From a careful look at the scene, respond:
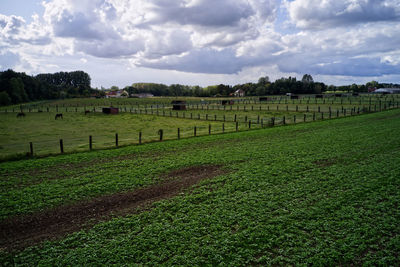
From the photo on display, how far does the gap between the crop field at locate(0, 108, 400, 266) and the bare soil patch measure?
35 mm

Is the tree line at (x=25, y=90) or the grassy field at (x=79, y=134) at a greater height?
the tree line at (x=25, y=90)

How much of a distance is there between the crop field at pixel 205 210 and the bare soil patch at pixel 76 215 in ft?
0.11

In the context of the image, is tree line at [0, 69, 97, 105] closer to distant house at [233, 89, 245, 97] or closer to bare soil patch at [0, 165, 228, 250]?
distant house at [233, 89, 245, 97]

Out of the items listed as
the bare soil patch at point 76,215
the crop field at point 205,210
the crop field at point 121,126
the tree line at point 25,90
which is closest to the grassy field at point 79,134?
the crop field at point 121,126

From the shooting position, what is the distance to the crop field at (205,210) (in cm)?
657

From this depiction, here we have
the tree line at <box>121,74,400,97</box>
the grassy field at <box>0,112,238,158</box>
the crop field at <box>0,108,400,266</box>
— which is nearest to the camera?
the crop field at <box>0,108,400,266</box>

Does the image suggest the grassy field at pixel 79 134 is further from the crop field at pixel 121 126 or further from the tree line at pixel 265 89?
the tree line at pixel 265 89

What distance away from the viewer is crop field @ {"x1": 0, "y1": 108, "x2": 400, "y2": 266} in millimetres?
6574

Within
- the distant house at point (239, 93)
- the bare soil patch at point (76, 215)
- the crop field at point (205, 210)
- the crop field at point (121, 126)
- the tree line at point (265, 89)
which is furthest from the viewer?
the distant house at point (239, 93)

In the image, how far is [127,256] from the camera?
21.3 feet

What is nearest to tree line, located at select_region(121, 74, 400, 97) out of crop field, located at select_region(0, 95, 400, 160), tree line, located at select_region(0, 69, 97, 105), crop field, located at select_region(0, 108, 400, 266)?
tree line, located at select_region(0, 69, 97, 105)

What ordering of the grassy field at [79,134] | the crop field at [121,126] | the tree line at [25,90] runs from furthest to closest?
the tree line at [25,90]
the crop field at [121,126]
the grassy field at [79,134]

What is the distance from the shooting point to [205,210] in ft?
28.8

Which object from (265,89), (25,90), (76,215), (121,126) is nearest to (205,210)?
(76,215)
